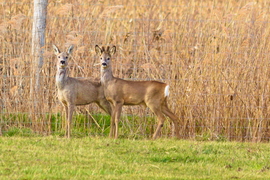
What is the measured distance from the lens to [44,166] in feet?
21.0

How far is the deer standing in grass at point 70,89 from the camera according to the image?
895cm

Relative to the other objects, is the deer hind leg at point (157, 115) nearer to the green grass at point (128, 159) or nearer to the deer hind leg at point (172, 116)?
the deer hind leg at point (172, 116)

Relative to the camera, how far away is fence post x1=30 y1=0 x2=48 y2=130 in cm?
934

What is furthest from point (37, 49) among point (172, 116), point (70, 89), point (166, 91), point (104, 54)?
point (172, 116)

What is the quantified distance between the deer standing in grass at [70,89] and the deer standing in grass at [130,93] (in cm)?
25

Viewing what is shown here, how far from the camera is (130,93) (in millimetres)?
9102

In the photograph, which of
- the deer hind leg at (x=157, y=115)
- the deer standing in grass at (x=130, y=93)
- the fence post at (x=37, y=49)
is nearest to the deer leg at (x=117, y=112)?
the deer standing in grass at (x=130, y=93)

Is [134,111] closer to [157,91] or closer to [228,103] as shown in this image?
[157,91]

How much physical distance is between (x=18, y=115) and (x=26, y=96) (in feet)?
1.17

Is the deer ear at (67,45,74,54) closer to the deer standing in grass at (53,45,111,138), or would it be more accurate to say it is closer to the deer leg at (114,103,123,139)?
the deer standing in grass at (53,45,111,138)

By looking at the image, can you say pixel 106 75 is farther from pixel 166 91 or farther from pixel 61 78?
pixel 166 91

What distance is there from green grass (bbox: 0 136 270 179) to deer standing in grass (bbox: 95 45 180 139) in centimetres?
54

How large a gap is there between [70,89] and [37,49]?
3.28 ft

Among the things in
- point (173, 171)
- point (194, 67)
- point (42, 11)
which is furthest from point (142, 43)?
point (173, 171)
